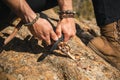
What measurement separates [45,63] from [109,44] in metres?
0.93

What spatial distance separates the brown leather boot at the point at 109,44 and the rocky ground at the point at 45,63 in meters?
0.13

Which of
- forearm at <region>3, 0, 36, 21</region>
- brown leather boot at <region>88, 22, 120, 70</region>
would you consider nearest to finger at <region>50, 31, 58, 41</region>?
forearm at <region>3, 0, 36, 21</region>

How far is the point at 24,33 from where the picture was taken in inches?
161

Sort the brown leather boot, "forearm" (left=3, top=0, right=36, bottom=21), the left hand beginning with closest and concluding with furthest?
"forearm" (left=3, top=0, right=36, bottom=21)
the left hand
the brown leather boot

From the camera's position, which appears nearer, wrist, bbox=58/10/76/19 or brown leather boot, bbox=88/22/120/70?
wrist, bbox=58/10/76/19

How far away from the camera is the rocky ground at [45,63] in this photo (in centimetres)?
342

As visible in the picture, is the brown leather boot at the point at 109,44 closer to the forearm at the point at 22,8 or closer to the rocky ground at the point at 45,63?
the rocky ground at the point at 45,63

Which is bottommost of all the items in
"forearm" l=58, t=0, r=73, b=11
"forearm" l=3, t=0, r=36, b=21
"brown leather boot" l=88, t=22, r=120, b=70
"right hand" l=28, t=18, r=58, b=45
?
"brown leather boot" l=88, t=22, r=120, b=70

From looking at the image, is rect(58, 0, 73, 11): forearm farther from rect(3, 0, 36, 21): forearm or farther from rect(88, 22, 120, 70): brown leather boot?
rect(88, 22, 120, 70): brown leather boot

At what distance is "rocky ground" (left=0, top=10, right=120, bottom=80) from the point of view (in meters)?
3.42

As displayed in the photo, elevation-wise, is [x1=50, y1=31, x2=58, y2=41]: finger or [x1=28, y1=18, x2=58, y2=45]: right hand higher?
[x1=28, y1=18, x2=58, y2=45]: right hand

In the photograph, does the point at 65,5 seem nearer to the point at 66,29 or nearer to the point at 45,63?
the point at 66,29

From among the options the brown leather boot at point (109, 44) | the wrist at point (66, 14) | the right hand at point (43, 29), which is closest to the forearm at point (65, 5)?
the wrist at point (66, 14)

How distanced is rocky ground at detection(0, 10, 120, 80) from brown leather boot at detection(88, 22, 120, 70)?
134mm
